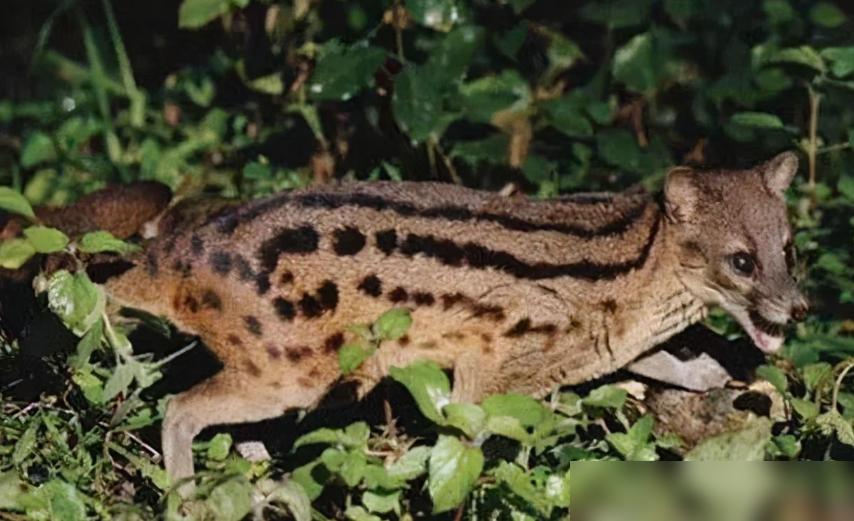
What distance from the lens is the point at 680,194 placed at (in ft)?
18.2

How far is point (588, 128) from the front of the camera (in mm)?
7043

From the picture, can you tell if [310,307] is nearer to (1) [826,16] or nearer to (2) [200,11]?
(2) [200,11]

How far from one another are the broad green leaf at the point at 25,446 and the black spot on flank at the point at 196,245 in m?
0.97

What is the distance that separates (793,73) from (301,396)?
12.0 ft

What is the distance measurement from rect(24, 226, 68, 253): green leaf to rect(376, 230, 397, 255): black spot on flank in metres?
1.28

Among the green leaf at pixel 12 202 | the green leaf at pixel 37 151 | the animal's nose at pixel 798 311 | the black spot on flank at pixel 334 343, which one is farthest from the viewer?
the green leaf at pixel 37 151

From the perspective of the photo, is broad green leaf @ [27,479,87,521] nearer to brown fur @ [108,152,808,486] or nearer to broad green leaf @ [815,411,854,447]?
brown fur @ [108,152,808,486]

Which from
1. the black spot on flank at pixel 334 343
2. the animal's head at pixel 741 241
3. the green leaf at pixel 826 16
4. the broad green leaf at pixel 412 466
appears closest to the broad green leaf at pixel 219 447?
the black spot on flank at pixel 334 343

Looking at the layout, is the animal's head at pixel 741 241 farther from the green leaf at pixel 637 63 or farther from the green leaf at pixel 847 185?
the green leaf at pixel 637 63

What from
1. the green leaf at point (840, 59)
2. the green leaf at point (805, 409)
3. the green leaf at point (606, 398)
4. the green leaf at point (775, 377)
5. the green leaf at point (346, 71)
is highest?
the green leaf at point (346, 71)

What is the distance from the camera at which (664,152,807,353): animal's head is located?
5379mm

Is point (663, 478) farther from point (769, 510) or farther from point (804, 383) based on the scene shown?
point (804, 383)

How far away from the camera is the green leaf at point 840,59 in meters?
6.48

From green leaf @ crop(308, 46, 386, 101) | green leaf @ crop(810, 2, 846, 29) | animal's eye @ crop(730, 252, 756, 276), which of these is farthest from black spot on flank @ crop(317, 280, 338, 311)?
green leaf @ crop(810, 2, 846, 29)
